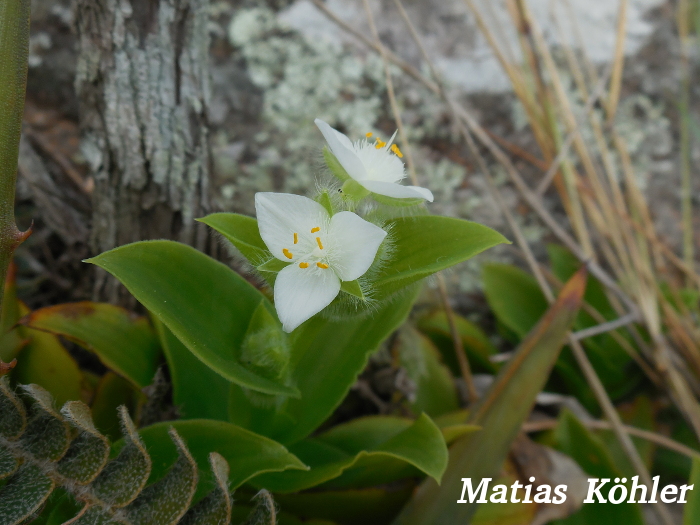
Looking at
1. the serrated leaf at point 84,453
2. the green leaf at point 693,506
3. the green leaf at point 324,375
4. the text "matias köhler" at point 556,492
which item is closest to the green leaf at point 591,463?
the text "matias köhler" at point 556,492

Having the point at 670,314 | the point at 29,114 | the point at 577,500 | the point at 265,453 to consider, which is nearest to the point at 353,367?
the point at 265,453

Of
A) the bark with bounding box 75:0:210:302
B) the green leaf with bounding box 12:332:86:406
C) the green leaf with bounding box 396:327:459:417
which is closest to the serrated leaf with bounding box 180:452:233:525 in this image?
the green leaf with bounding box 12:332:86:406

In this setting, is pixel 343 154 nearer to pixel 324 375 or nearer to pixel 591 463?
pixel 324 375

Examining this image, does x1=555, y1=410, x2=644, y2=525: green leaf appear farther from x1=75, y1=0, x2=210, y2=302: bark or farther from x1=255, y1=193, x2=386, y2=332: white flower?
x1=75, y1=0, x2=210, y2=302: bark

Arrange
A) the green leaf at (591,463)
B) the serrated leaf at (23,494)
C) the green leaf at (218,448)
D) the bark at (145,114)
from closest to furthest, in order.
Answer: the serrated leaf at (23,494), the green leaf at (218,448), the bark at (145,114), the green leaf at (591,463)

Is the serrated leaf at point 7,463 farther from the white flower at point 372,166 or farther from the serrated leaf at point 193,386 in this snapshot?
the white flower at point 372,166

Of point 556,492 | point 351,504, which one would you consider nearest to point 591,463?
point 556,492

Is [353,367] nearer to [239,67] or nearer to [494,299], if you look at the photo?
[494,299]
